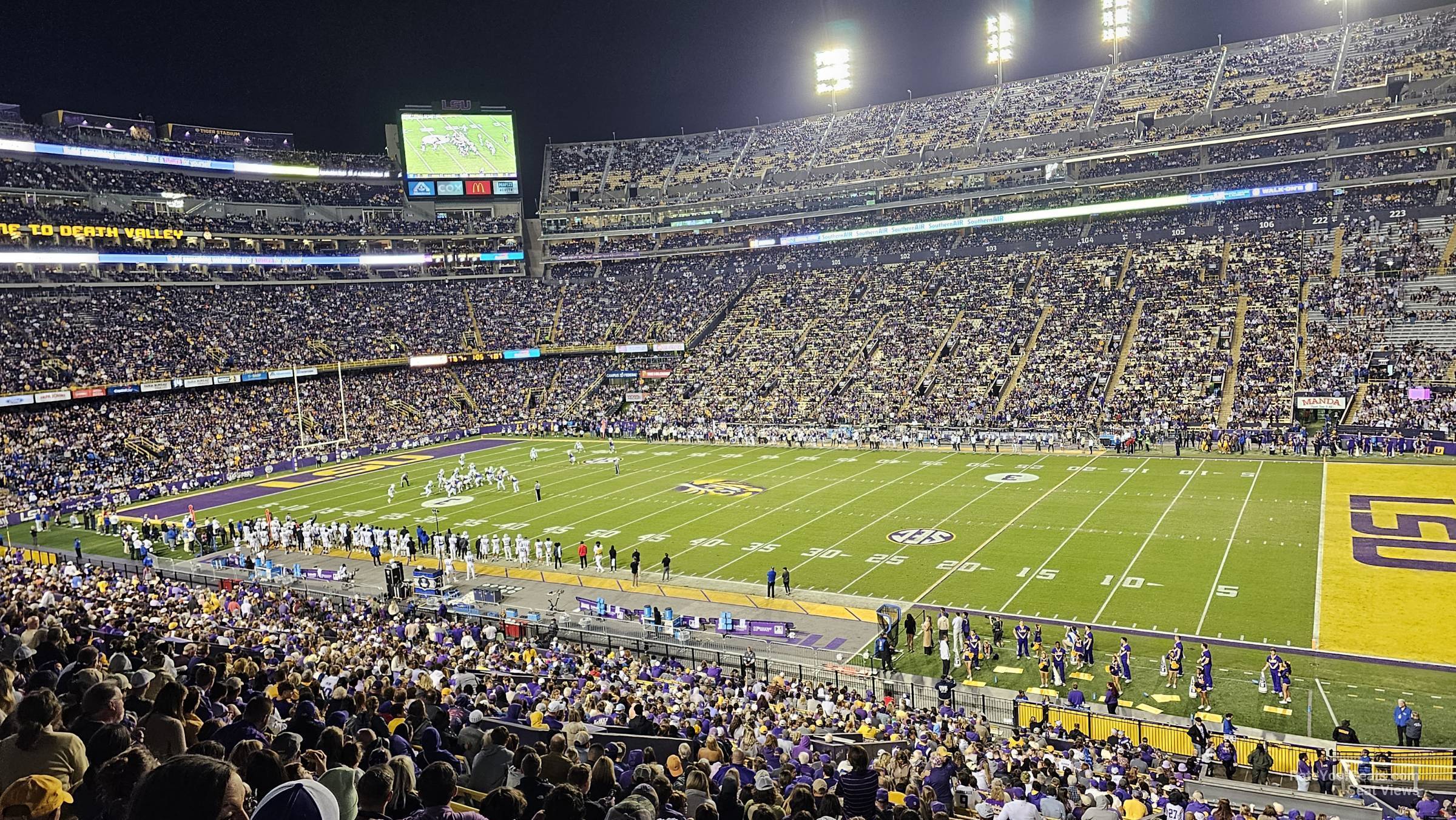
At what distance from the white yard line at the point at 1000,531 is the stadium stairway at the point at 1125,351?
861cm

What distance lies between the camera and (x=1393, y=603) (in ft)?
64.1

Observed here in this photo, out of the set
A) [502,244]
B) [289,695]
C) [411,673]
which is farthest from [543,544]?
[502,244]

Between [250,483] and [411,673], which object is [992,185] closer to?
[250,483]

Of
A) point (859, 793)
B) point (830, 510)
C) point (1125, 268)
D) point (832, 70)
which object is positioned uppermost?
point (832, 70)

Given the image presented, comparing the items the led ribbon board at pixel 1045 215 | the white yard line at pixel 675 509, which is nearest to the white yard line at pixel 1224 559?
the white yard line at pixel 675 509

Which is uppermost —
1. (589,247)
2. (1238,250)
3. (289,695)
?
(589,247)

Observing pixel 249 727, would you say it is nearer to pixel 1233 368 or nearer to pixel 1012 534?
pixel 1012 534

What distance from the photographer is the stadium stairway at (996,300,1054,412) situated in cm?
4906

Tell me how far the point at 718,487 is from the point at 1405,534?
23.0 metres

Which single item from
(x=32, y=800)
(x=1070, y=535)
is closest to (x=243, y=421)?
(x=1070, y=535)

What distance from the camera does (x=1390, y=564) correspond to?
2217 cm

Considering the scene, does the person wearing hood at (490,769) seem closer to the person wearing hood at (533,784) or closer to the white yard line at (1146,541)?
the person wearing hood at (533,784)

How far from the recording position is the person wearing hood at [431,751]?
19.9 ft

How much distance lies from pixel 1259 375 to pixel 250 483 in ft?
165
